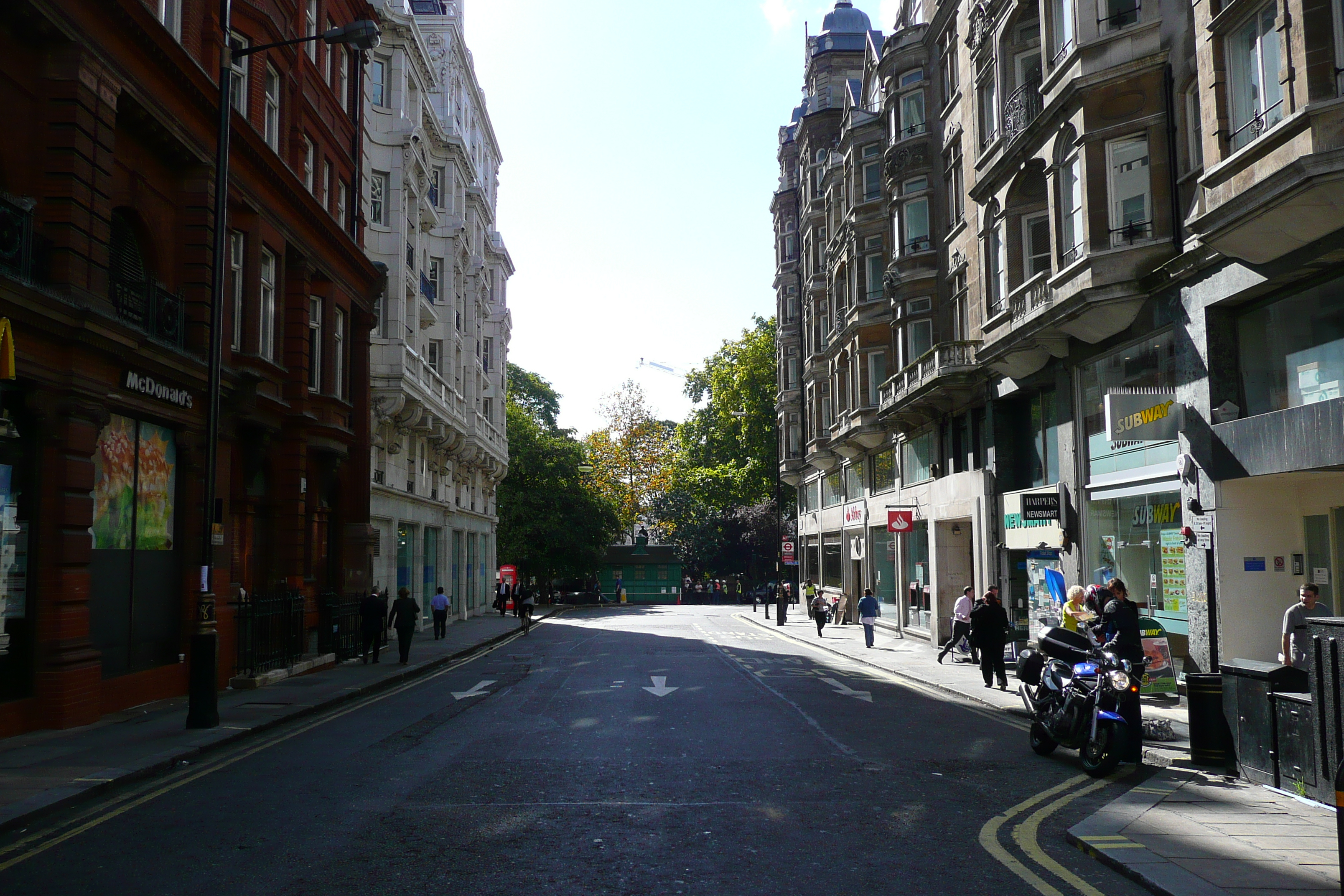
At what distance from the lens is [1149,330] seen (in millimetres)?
17844

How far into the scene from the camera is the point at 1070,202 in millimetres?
19234

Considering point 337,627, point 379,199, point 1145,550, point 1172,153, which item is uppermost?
point 379,199

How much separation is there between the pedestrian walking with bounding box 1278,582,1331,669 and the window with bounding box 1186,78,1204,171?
6.73 meters

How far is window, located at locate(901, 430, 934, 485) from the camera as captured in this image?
3112cm

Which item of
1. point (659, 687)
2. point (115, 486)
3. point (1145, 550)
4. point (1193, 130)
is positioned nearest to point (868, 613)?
point (1145, 550)

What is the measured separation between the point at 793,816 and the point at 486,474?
4615cm

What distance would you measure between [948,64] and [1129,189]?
41.9 ft

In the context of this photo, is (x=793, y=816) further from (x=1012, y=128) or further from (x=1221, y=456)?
(x=1012, y=128)

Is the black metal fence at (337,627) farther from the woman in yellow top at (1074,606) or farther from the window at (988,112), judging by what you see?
the window at (988,112)

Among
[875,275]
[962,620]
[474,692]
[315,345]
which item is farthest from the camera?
[875,275]

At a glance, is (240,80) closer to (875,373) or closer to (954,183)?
(954,183)

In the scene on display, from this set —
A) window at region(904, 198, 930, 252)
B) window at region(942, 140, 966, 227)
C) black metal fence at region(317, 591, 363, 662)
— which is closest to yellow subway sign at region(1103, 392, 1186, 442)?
window at region(942, 140, 966, 227)

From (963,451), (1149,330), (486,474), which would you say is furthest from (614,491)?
(1149,330)

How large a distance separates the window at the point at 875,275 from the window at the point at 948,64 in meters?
6.27
